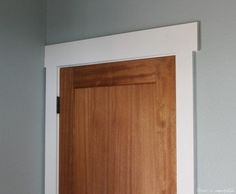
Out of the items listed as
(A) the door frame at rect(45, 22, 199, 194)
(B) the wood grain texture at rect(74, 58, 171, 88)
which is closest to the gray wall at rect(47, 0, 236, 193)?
(A) the door frame at rect(45, 22, 199, 194)

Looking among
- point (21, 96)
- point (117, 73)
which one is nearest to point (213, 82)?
point (117, 73)

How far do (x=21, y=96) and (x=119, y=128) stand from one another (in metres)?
0.57

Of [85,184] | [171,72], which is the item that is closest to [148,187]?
[85,184]

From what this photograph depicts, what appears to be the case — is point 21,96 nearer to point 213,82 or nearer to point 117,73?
point 117,73

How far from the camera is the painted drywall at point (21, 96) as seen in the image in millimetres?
1794

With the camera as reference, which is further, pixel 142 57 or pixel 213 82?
pixel 142 57

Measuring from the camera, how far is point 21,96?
6.17ft

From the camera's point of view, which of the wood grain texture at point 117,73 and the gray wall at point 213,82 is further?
the wood grain texture at point 117,73

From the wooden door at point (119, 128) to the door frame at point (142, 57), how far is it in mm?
37

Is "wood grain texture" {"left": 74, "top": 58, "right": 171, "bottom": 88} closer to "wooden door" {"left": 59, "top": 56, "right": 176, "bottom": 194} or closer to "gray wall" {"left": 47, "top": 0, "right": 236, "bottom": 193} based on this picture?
"wooden door" {"left": 59, "top": 56, "right": 176, "bottom": 194}

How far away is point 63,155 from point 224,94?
953 mm

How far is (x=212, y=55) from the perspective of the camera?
1.48m

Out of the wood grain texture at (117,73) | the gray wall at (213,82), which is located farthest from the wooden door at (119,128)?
the gray wall at (213,82)

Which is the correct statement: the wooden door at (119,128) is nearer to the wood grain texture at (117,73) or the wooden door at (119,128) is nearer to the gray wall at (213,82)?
the wood grain texture at (117,73)
